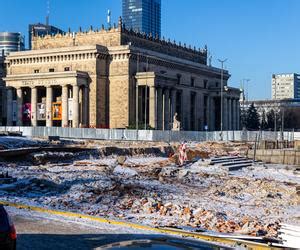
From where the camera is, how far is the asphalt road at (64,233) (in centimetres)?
1123

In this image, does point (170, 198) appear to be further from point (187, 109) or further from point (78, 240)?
point (187, 109)

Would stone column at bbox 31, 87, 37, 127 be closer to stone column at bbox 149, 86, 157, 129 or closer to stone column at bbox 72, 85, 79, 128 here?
stone column at bbox 72, 85, 79, 128

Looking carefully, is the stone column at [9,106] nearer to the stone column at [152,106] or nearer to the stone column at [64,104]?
the stone column at [64,104]

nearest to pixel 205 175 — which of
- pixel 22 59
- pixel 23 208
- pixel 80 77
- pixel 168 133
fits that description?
pixel 23 208

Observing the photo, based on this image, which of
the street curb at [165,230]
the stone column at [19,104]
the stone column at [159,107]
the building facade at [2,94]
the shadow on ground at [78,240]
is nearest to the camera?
the shadow on ground at [78,240]

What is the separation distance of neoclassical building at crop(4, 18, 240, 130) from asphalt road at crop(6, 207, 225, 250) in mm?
64948

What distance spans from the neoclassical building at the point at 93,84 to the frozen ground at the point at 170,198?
177 ft

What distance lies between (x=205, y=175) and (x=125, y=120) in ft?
183

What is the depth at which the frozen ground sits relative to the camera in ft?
50.1

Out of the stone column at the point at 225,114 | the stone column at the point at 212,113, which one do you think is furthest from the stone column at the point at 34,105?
the stone column at the point at 225,114

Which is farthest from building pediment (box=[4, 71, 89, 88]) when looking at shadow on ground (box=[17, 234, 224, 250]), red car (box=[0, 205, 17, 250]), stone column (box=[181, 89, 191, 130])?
red car (box=[0, 205, 17, 250])

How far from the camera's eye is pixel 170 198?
63.1ft

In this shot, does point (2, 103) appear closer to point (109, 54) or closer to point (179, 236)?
point (109, 54)

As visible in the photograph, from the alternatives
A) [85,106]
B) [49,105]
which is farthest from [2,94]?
[85,106]
